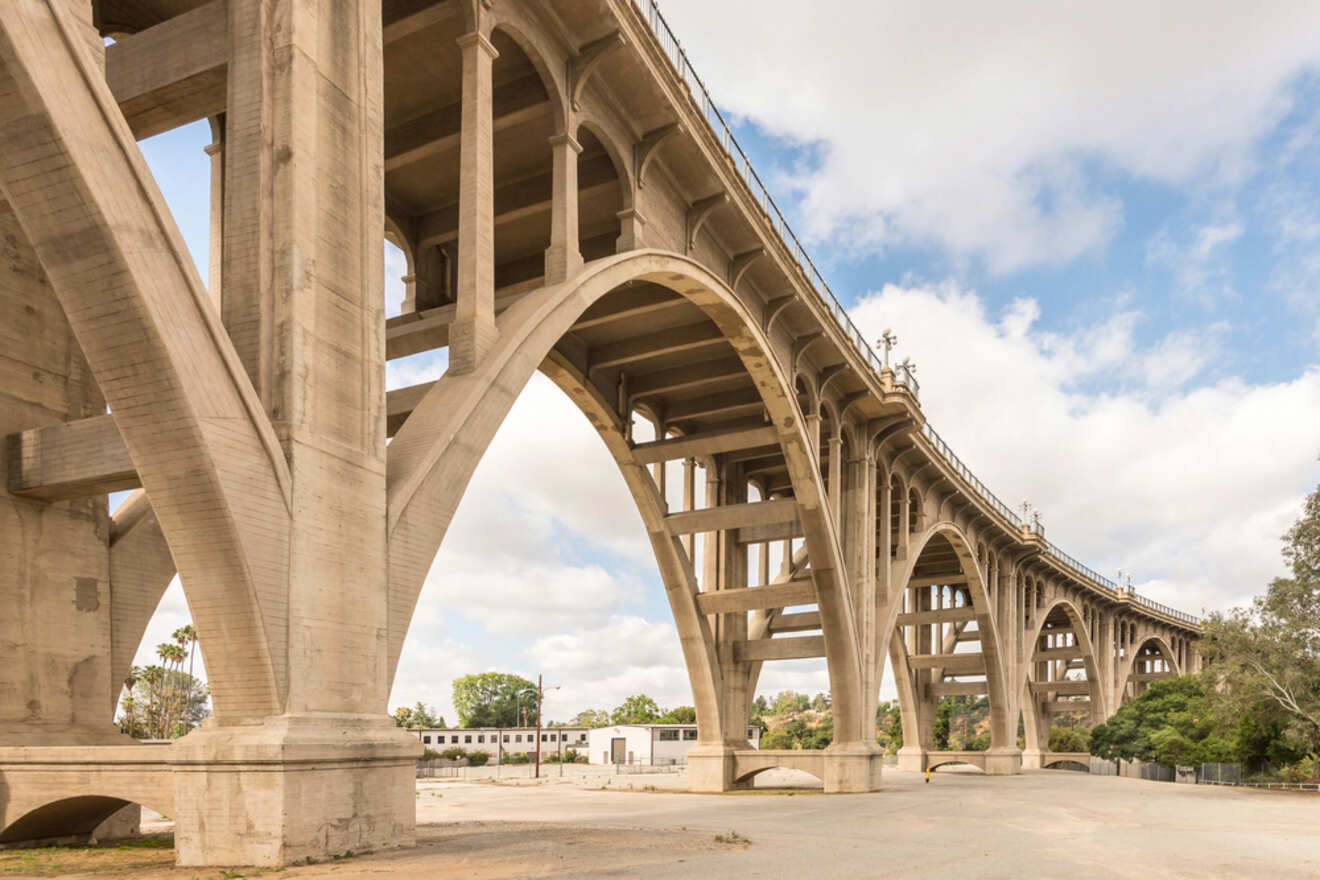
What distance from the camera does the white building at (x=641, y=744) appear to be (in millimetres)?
79938

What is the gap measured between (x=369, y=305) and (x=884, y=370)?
28.7 m

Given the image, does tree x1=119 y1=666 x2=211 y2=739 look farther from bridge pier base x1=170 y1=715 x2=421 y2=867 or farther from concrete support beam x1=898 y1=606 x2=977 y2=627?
bridge pier base x1=170 y1=715 x2=421 y2=867

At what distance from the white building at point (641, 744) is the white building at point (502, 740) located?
14.2 m

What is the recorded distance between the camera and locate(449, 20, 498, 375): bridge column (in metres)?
16.0

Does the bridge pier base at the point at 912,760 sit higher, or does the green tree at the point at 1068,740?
the bridge pier base at the point at 912,760

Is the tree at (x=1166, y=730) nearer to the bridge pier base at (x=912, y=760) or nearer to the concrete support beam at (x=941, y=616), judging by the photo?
the concrete support beam at (x=941, y=616)

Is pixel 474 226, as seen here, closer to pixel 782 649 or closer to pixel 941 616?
pixel 782 649

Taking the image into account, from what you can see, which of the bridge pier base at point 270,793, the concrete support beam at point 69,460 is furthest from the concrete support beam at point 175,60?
the bridge pier base at point 270,793

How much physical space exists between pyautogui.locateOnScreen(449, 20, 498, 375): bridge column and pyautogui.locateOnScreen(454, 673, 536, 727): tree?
131m

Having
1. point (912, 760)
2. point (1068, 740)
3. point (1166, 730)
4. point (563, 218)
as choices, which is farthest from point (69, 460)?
point (1068, 740)

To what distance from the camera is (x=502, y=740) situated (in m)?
102

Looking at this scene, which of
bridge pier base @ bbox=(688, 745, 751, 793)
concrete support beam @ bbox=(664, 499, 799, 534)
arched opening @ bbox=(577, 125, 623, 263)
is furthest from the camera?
bridge pier base @ bbox=(688, 745, 751, 793)

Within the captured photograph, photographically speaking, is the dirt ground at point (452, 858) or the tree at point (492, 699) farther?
the tree at point (492, 699)

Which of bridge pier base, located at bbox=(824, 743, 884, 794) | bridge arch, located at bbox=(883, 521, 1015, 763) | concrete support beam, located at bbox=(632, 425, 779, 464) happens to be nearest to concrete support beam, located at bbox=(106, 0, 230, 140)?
concrete support beam, located at bbox=(632, 425, 779, 464)
